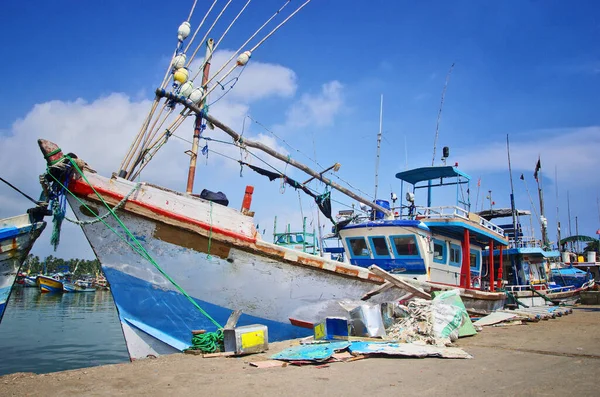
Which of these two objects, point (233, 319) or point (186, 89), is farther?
point (186, 89)

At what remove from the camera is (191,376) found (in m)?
4.80

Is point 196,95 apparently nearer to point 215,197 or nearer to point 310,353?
point 215,197

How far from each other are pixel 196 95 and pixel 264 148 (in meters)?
2.47

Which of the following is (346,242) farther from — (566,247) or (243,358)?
(566,247)

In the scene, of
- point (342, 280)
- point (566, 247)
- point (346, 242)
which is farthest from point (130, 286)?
point (566, 247)

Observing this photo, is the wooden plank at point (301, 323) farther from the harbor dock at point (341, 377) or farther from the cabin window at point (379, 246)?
the cabin window at point (379, 246)

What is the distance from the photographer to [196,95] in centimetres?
836

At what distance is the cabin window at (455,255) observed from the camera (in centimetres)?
1255

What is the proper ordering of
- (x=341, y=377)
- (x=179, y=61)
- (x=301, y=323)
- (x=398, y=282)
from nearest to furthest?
(x=341, y=377) < (x=301, y=323) < (x=179, y=61) < (x=398, y=282)

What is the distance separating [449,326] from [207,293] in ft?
14.3

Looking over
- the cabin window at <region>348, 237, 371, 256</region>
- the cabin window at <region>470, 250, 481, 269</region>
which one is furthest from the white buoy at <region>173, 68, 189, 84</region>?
the cabin window at <region>470, 250, 481, 269</region>

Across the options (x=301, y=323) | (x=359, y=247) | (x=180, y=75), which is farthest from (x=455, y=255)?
(x=180, y=75)

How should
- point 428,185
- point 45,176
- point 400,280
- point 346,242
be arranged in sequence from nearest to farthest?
1. point 45,176
2. point 400,280
3. point 346,242
4. point 428,185

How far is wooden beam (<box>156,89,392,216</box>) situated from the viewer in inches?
316
